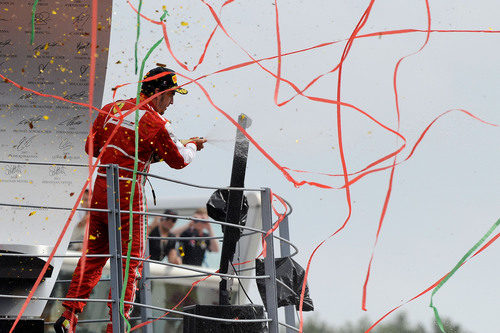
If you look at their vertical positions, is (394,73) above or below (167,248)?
above

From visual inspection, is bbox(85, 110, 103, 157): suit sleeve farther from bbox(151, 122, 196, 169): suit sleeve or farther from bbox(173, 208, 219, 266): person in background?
bbox(173, 208, 219, 266): person in background

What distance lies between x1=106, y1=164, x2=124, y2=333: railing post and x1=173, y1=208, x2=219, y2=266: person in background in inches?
98.0

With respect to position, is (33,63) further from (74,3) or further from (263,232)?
(263,232)

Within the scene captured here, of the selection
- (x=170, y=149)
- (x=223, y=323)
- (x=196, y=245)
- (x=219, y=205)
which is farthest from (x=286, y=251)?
(x=196, y=245)

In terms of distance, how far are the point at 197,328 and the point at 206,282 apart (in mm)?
2322

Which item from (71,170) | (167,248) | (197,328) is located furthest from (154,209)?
(197,328)

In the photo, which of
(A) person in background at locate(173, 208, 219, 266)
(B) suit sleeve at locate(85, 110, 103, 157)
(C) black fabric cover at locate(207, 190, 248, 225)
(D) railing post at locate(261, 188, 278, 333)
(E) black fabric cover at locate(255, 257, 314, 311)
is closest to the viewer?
(D) railing post at locate(261, 188, 278, 333)

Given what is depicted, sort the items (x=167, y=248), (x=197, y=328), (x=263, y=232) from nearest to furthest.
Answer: (x=263, y=232), (x=197, y=328), (x=167, y=248)

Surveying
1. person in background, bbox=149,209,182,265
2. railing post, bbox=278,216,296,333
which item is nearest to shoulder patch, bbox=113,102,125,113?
railing post, bbox=278,216,296,333

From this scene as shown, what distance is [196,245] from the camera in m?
5.11

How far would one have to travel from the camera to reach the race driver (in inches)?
103

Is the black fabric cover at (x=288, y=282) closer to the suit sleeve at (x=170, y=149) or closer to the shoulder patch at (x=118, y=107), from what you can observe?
the suit sleeve at (x=170, y=149)

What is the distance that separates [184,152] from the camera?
2.75 meters

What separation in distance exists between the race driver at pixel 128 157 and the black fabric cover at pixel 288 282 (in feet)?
1.41
